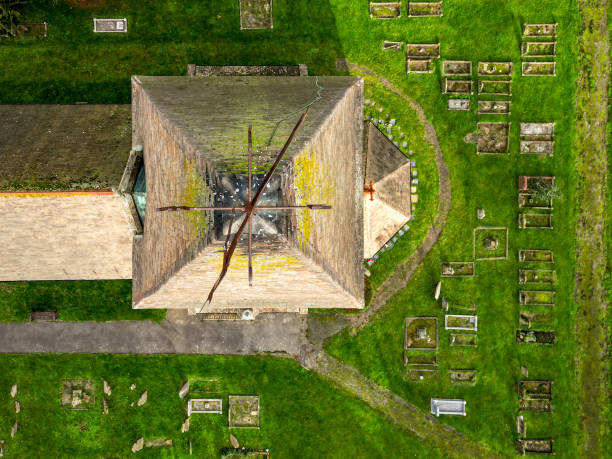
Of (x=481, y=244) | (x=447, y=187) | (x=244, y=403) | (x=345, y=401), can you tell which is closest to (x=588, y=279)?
(x=481, y=244)

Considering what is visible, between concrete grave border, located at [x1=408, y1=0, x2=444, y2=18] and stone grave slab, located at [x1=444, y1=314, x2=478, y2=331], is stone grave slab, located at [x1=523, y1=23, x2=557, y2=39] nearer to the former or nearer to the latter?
concrete grave border, located at [x1=408, y1=0, x2=444, y2=18]

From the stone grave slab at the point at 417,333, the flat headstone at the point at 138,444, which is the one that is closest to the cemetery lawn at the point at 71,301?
the flat headstone at the point at 138,444

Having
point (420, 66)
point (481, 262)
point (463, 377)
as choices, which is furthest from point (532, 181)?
point (463, 377)

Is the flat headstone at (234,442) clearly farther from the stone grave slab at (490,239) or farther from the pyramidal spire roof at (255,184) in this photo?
the stone grave slab at (490,239)

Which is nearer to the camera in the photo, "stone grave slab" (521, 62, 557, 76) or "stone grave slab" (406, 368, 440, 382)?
"stone grave slab" (406, 368, 440, 382)

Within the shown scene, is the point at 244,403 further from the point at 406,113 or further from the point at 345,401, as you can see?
the point at 406,113

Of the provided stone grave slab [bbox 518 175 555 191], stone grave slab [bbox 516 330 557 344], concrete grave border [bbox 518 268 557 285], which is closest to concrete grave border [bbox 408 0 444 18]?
stone grave slab [bbox 518 175 555 191]

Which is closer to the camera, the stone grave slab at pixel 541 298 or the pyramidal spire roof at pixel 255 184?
the pyramidal spire roof at pixel 255 184
